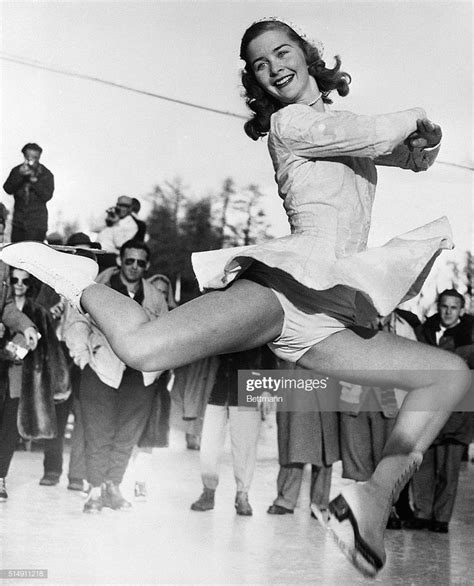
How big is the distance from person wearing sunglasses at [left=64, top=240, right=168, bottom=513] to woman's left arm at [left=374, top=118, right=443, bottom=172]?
5.40 ft

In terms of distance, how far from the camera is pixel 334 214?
1762 mm

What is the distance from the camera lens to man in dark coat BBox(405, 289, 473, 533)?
344cm

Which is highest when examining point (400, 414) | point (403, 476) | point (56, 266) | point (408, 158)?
point (408, 158)

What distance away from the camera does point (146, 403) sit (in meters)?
3.51

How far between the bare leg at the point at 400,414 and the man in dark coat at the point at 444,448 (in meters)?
1.84

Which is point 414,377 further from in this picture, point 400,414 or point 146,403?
point 146,403

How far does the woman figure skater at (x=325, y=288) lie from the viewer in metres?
1.58

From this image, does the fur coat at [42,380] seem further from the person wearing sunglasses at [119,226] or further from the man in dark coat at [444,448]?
the man in dark coat at [444,448]

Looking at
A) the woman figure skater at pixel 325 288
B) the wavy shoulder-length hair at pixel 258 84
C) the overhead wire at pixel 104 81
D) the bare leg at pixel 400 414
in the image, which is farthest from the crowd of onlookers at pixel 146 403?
the bare leg at pixel 400 414

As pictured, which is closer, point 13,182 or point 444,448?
point 13,182

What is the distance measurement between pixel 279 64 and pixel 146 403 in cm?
193

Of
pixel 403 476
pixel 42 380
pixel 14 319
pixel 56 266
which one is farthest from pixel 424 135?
pixel 42 380

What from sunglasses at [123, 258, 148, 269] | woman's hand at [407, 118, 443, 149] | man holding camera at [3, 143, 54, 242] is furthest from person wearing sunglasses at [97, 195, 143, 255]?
woman's hand at [407, 118, 443, 149]

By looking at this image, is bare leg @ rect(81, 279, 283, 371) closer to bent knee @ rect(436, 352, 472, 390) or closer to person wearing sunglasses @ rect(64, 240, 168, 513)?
bent knee @ rect(436, 352, 472, 390)
